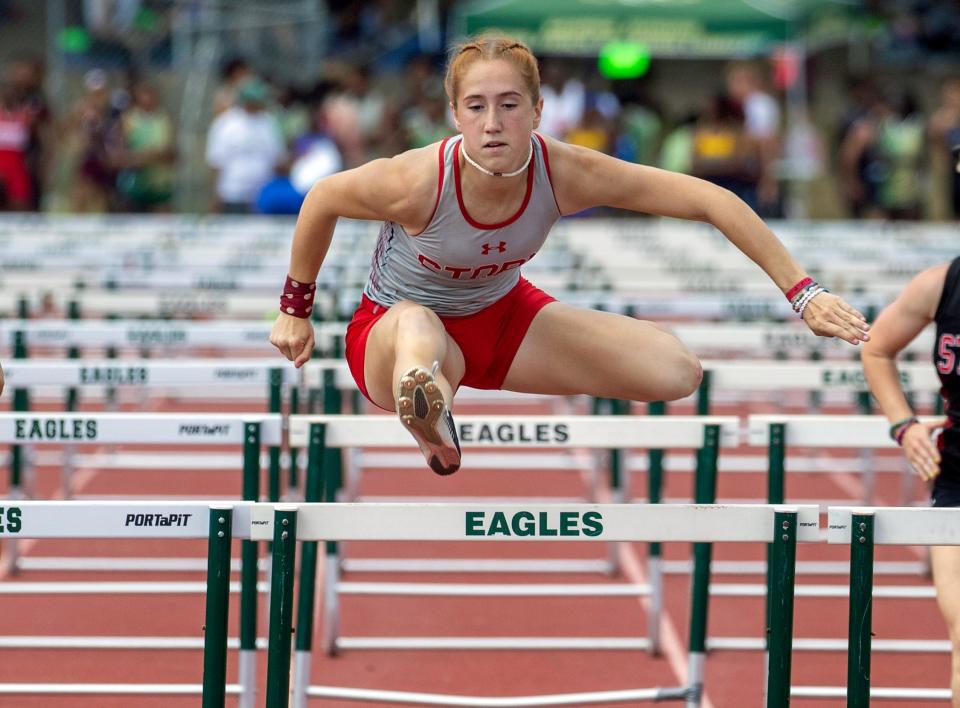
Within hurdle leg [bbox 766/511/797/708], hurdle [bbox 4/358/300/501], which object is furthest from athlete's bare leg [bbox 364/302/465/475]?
hurdle [bbox 4/358/300/501]

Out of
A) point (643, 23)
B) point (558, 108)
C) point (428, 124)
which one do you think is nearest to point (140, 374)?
point (428, 124)

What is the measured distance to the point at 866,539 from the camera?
354 cm

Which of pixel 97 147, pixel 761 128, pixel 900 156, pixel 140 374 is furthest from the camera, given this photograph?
pixel 900 156

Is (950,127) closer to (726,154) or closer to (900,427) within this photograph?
(726,154)

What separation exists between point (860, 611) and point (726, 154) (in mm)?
10588

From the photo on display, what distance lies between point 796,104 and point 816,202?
237 cm

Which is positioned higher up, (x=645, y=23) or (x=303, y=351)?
(x=645, y=23)

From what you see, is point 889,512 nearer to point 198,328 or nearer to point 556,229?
point 198,328

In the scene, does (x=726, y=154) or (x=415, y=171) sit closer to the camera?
(x=415, y=171)

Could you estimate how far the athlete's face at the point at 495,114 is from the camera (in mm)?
3998

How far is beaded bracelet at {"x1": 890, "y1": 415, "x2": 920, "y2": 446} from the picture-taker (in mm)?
4410

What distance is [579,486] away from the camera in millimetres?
8562

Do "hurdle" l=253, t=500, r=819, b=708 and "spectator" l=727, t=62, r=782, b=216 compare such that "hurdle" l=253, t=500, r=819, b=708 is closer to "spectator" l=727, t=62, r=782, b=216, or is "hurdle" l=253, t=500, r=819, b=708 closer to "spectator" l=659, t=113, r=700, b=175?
"spectator" l=659, t=113, r=700, b=175

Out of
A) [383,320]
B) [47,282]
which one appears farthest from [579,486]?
[383,320]
